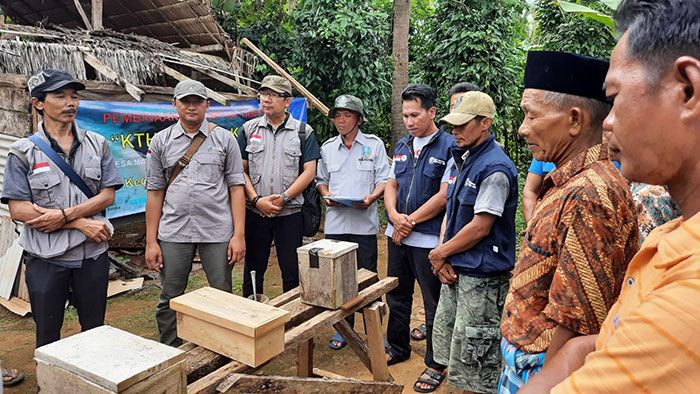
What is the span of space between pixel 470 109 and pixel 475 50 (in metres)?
5.25

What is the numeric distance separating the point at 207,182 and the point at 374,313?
4.91ft

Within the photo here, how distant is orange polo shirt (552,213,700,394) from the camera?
2.08ft

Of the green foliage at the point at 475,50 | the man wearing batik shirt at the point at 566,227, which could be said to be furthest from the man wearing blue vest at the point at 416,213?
the green foliage at the point at 475,50

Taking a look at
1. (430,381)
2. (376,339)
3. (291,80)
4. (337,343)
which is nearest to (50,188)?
(376,339)

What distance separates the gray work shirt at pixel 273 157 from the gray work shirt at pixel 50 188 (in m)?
1.26

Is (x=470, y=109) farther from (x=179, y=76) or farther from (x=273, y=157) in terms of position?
(x=179, y=76)

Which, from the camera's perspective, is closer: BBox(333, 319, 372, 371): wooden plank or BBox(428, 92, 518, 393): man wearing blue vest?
BBox(428, 92, 518, 393): man wearing blue vest

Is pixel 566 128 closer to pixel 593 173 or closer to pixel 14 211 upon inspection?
pixel 593 173

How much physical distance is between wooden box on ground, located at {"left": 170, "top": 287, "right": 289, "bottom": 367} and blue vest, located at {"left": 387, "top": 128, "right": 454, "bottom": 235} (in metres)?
1.75

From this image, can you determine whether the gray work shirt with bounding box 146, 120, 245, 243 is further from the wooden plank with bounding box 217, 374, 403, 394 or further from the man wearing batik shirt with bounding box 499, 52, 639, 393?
the man wearing batik shirt with bounding box 499, 52, 639, 393

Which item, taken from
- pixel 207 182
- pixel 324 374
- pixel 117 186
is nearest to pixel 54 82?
pixel 117 186

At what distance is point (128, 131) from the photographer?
5199 mm

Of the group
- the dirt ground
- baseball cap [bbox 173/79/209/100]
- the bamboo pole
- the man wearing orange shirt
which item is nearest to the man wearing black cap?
baseball cap [bbox 173/79/209/100]

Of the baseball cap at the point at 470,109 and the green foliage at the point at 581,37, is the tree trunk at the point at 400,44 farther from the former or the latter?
the baseball cap at the point at 470,109
